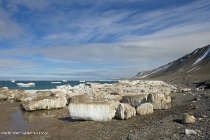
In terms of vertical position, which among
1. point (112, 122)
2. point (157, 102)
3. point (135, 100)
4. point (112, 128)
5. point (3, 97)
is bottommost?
point (112, 128)

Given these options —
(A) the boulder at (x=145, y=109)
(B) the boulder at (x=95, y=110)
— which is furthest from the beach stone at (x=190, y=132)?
(A) the boulder at (x=145, y=109)

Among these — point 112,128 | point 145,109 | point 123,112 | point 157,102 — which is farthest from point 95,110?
point 157,102

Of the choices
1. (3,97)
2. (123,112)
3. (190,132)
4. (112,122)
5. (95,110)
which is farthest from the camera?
(3,97)

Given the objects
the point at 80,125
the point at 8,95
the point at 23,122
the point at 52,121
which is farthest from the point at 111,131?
the point at 8,95

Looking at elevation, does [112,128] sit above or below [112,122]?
below

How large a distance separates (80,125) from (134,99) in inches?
362

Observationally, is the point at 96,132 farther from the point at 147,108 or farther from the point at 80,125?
the point at 147,108

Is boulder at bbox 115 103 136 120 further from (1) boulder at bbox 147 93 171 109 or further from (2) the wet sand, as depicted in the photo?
(1) boulder at bbox 147 93 171 109

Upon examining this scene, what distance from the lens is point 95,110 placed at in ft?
67.8

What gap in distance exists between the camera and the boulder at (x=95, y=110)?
20578 millimetres

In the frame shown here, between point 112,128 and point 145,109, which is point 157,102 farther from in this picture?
point 112,128

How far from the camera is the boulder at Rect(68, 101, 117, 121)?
2058cm

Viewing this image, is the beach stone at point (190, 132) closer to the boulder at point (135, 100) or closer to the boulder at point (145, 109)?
the boulder at point (145, 109)

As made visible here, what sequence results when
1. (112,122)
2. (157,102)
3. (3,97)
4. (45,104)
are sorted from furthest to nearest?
1. (3,97)
2. (45,104)
3. (157,102)
4. (112,122)
